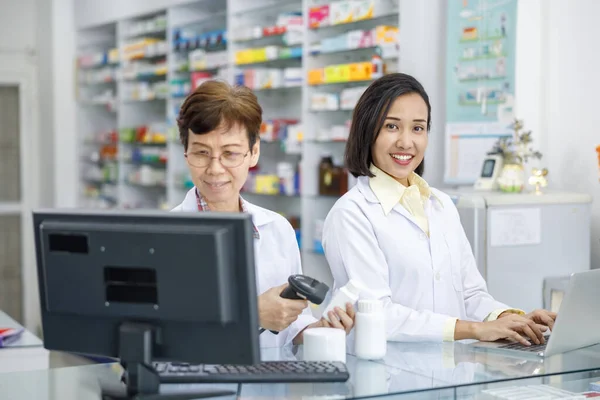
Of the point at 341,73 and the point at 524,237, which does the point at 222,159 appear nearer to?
the point at 524,237

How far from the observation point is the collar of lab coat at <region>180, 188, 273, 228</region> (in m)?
2.43

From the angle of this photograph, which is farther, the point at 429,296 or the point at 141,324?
the point at 429,296

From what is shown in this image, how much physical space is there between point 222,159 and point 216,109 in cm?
15

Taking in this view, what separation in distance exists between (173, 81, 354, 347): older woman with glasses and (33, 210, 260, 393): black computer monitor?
0.59 meters

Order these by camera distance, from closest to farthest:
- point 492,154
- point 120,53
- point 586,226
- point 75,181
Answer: point 586,226, point 492,154, point 120,53, point 75,181

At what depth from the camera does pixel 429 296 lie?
8.45ft

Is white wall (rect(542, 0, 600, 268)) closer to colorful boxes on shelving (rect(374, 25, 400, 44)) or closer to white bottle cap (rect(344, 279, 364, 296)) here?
colorful boxes on shelving (rect(374, 25, 400, 44))

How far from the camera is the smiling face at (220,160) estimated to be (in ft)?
7.54

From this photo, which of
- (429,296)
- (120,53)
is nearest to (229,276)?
(429,296)

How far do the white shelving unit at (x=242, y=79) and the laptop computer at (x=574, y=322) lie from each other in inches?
118

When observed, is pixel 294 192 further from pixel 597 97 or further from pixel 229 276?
pixel 229 276

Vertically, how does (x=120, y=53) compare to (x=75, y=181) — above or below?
above

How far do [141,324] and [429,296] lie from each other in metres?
1.18

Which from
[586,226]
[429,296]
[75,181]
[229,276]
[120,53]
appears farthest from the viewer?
[75,181]
